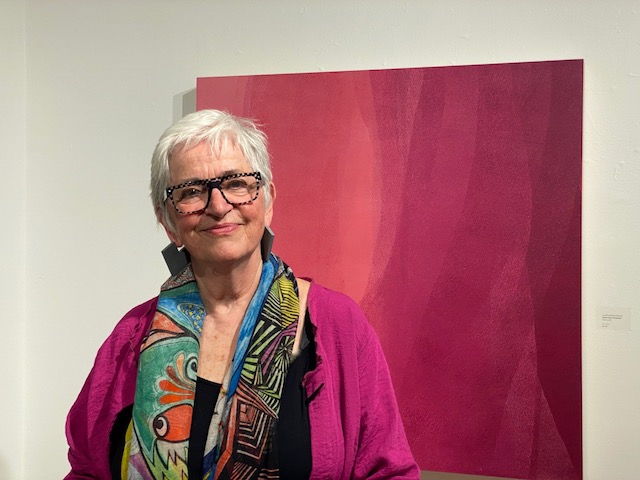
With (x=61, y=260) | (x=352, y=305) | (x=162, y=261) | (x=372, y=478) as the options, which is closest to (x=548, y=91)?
(x=352, y=305)

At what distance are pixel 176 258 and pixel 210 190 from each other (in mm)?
263

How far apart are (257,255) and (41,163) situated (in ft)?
3.39

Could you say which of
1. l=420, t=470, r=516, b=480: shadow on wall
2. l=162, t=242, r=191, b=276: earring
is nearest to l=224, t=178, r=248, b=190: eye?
l=162, t=242, r=191, b=276: earring

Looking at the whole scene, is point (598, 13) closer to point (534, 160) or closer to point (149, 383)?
point (534, 160)

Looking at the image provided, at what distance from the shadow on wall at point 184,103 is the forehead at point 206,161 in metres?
0.65

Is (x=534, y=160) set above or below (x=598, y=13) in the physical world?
below

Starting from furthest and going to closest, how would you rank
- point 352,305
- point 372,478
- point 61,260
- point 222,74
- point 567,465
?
point 61,260
point 222,74
point 567,465
point 352,305
point 372,478

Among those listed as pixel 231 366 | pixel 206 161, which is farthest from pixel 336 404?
pixel 206 161

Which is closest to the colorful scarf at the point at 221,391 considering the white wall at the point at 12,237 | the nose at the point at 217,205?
the nose at the point at 217,205

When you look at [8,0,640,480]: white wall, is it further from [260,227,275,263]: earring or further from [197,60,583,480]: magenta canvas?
[260,227,275,263]: earring

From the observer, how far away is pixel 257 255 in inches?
61.8

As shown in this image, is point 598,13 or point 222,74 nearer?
point 598,13

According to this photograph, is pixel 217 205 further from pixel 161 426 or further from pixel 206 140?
pixel 161 426

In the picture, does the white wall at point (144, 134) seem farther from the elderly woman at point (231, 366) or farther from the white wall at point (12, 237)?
the elderly woman at point (231, 366)
